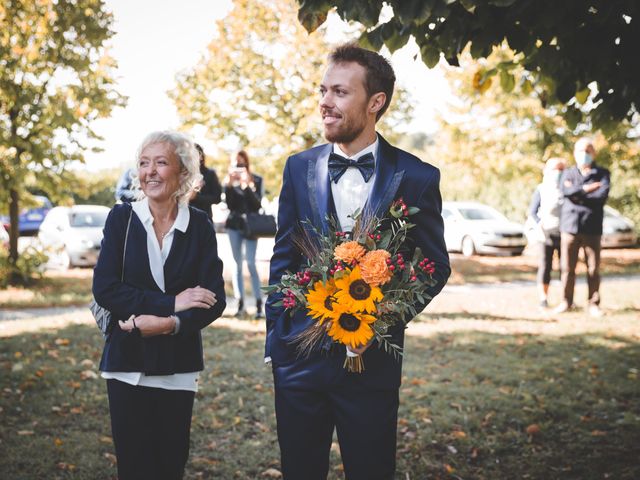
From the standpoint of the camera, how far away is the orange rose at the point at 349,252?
7.38 ft

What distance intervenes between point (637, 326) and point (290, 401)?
782 centimetres

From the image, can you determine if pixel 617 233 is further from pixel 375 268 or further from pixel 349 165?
pixel 375 268

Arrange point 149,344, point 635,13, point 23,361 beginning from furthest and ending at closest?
1. point 23,361
2. point 635,13
3. point 149,344

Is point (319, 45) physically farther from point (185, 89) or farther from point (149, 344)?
point (149, 344)

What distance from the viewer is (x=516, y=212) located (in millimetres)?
29000

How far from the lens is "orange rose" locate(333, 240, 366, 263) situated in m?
2.25

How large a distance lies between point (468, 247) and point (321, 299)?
63.1 feet

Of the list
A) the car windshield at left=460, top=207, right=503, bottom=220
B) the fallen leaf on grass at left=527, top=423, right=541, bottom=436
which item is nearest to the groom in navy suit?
the fallen leaf on grass at left=527, top=423, right=541, bottom=436

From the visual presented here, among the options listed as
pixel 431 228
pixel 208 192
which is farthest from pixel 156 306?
pixel 208 192

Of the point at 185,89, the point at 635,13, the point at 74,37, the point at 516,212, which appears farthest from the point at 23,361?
the point at 516,212

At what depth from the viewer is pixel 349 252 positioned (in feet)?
7.38

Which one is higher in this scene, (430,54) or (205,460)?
(430,54)

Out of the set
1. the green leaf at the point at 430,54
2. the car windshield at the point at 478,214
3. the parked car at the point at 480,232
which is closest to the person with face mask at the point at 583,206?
the green leaf at the point at 430,54

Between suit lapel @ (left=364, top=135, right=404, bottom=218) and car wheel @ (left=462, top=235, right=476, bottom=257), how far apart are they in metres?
18.7
